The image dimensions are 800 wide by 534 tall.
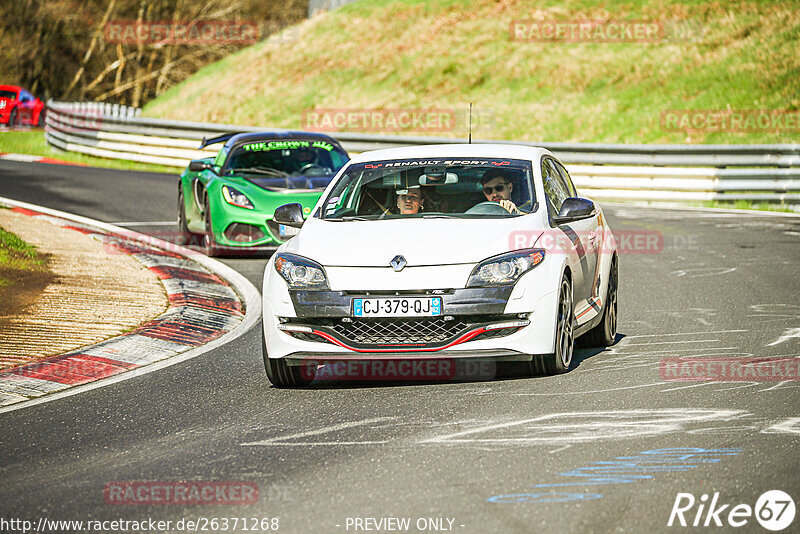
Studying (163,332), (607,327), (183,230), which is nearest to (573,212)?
(607,327)

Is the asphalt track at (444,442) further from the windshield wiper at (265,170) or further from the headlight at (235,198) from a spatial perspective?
the windshield wiper at (265,170)

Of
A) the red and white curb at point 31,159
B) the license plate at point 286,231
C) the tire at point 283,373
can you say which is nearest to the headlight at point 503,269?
the tire at point 283,373

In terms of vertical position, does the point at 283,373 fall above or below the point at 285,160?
below

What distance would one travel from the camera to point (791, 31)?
34094 millimetres

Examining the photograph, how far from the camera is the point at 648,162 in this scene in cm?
2331

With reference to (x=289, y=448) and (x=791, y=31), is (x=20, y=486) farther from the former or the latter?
(x=791, y=31)

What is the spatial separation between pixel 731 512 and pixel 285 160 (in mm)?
11076

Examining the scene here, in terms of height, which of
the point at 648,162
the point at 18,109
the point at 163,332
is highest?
the point at 18,109

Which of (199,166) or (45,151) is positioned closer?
(199,166)

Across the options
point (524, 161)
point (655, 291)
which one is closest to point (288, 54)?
point (655, 291)

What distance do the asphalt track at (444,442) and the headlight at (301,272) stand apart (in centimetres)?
69

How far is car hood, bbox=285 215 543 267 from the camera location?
24.7 feet

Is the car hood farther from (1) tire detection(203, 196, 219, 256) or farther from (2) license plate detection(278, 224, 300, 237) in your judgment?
(1) tire detection(203, 196, 219, 256)

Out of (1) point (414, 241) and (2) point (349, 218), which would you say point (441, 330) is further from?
(2) point (349, 218)
